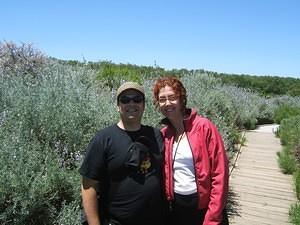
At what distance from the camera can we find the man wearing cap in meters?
2.38

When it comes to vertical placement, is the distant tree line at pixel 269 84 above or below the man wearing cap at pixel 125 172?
above

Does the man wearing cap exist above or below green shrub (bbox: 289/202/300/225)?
above

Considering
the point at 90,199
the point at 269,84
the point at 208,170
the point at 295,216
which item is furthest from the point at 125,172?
the point at 269,84

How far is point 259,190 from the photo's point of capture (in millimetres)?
6812

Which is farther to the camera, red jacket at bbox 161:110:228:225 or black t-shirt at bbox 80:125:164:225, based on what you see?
red jacket at bbox 161:110:228:225

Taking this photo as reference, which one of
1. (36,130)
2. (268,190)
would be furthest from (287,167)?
(36,130)

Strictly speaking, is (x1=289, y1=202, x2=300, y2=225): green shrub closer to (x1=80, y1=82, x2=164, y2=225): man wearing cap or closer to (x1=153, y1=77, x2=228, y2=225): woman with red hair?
(x1=153, y1=77, x2=228, y2=225): woman with red hair

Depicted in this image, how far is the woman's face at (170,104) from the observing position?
2715 mm

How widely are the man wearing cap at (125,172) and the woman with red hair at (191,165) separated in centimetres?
14

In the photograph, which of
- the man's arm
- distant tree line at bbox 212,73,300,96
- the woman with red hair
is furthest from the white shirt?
distant tree line at bbox 212,73,300,96

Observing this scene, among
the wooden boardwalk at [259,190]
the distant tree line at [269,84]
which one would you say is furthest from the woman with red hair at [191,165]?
the distant tree line at [269,84]

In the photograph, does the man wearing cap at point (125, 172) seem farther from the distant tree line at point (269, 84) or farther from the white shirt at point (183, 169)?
the distant tree line at point (269, 84)

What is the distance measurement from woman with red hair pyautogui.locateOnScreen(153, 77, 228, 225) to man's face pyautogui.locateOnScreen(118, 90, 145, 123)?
10.4 inches

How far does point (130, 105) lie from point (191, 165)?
581 mm
